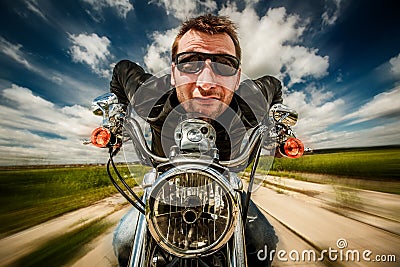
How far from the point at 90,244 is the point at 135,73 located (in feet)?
7.24

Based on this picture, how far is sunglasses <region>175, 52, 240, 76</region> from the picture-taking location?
1.01 meters

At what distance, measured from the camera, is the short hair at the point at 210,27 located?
121 cm

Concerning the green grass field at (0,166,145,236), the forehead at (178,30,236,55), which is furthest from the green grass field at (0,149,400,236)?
the forehead at (178,30,236,55)

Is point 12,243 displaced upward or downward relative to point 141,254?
downward

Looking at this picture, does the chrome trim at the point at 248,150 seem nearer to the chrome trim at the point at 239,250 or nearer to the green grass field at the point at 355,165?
the chrome trim at the point at 239,250

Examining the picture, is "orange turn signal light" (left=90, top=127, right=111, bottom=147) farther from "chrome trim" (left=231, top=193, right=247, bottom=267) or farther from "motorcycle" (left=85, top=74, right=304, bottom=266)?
"chrome trim" (left=231, top=193, right=247, bottom=267)

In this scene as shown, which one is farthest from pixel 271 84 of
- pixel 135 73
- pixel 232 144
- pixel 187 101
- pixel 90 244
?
pixel 90 244

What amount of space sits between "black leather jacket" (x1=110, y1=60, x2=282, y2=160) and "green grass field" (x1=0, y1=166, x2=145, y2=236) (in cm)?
28

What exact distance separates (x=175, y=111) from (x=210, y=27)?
23.0 inches

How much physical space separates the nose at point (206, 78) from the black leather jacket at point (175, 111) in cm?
16

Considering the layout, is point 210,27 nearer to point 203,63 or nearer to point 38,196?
point 203,63

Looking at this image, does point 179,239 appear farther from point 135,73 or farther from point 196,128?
point 135,73

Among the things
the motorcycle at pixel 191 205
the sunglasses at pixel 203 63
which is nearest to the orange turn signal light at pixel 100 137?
the motorcycle at pixel 191 205

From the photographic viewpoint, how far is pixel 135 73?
1.50 meters
